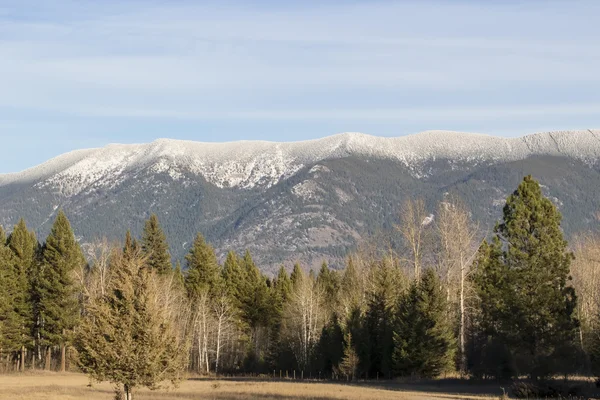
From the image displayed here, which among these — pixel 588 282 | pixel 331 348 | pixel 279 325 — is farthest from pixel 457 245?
pixel 279 325

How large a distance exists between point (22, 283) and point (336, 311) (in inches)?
1196

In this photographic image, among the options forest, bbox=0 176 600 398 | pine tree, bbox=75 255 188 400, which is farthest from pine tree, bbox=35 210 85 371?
pine tree, bbox=75 255 188 400

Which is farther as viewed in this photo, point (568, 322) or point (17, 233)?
point (17, 233)

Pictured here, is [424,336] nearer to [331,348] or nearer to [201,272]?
[331,348]

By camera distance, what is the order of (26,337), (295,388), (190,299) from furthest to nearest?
(190,299) < (26,337) < (295,388)

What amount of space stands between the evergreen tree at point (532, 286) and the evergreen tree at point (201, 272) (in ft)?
167

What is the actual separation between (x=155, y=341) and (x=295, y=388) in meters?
22.6

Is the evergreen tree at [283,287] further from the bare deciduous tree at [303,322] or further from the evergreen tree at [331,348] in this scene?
the evergreen tree at [331,348]

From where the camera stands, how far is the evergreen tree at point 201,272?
104 meters

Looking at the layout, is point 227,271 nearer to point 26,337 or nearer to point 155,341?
point 26,337

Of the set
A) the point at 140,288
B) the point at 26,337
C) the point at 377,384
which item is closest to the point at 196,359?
the point at 26,337

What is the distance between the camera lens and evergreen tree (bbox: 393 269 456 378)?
216 ft

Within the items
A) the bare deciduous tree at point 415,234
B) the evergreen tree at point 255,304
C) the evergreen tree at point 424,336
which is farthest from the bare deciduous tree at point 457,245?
the evergreen tree at point 255,304

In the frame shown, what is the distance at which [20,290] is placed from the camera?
85312 mm
